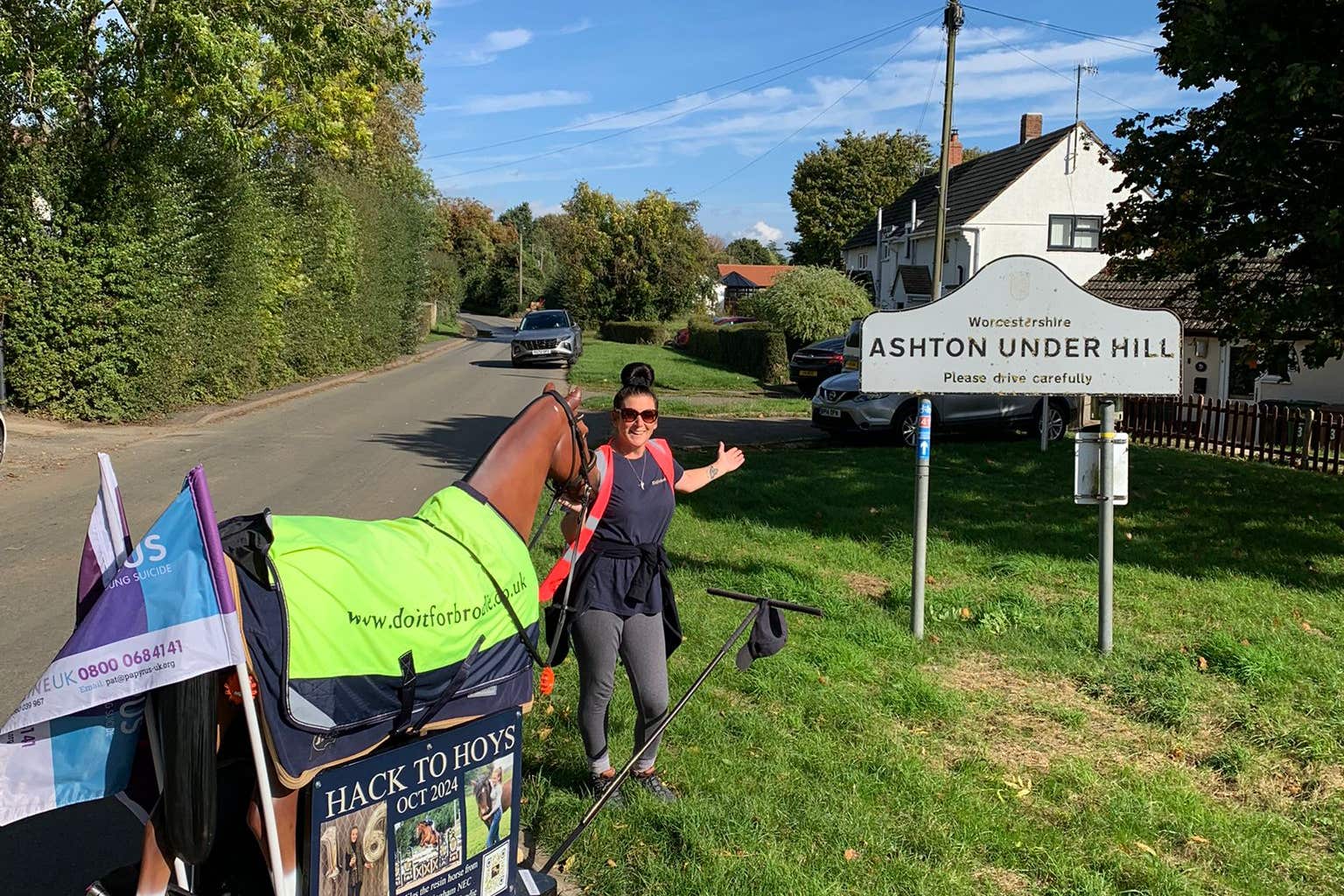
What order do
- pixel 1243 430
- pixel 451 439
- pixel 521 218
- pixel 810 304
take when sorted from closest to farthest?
pixel 1243 430 < pixel 451 439 < pixel 810 304 < pixel 521 218

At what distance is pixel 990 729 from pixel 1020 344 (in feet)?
9.12

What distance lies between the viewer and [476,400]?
21656mm

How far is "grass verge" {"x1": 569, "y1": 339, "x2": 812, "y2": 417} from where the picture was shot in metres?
21.9

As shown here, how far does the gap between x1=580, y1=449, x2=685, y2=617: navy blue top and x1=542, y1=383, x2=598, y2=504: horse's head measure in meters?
0.17

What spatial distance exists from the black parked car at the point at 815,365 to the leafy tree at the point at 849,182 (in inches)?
1571

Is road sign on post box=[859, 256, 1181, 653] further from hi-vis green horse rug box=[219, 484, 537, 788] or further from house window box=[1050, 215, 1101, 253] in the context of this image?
house window box=[1050, 215, 1101, 253]

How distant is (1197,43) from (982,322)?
15.5 ft

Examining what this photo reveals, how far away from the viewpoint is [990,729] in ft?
17.4

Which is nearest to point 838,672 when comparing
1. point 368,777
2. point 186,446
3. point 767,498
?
point 368,777

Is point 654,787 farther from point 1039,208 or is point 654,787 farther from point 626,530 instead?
point 1039,208

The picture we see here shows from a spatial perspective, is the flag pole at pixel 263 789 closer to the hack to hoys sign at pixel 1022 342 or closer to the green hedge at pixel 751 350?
the hack to hoys sign at pixel 1022 342

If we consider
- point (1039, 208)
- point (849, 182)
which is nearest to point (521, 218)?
point (849, 182)

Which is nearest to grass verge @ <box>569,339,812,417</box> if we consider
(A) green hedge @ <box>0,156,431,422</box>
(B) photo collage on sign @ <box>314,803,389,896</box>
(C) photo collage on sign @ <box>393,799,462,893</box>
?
(A) green hedge @ <box>0,156,431,422</box>

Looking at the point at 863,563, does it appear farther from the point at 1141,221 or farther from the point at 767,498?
the point at 1141,221
